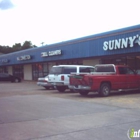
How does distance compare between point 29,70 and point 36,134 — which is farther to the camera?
point 29,70

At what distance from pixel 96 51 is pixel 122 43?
12.0ft

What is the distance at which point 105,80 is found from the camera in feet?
54.5

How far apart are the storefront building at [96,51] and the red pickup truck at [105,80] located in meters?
3.46

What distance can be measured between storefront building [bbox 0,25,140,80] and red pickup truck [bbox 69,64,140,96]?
346 cm

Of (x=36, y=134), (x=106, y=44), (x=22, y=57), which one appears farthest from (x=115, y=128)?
(x=22, y=57)

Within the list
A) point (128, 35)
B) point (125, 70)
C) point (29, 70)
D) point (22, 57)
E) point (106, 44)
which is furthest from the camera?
point (29, 70)

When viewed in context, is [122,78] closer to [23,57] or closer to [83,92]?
[83,92]

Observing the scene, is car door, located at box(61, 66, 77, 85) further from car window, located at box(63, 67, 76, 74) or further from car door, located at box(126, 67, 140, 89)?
Answer: car door, located at box(126, 67, 140, 89)

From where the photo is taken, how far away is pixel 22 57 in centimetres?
4106

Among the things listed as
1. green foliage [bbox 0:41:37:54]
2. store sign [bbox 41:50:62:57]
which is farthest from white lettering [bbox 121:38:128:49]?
green foliage [bbox 0:41:37:54]

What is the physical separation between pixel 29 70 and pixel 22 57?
13.2 feet

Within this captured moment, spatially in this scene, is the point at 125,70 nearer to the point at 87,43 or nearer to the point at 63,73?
the point at 63,73

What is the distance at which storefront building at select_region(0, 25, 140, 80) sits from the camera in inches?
837

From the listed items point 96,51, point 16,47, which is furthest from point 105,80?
point 16,47
